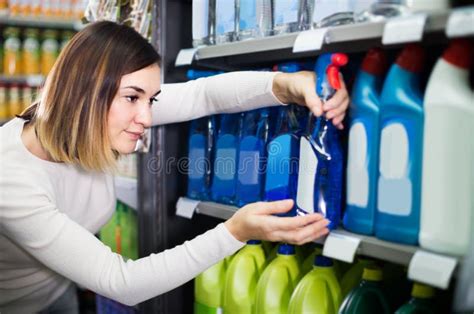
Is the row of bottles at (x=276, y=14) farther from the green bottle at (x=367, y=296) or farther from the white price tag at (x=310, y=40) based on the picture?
the green bottle at (x=367, y=296)

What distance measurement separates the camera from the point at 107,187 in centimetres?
171

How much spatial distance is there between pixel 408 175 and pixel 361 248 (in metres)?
0.22

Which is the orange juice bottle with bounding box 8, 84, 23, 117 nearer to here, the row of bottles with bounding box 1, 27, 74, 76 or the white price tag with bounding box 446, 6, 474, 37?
the row of bottles with bounding box 1, 27, 74, 76

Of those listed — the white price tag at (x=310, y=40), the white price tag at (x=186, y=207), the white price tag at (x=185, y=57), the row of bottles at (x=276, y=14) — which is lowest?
the white price tag at (x=186, y=207)

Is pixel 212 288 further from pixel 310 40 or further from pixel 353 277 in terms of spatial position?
pixel 310 40

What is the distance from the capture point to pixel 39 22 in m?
3.87

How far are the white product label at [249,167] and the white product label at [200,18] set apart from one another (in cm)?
45

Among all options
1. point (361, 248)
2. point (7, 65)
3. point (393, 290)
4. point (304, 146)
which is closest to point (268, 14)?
point (304, 146)

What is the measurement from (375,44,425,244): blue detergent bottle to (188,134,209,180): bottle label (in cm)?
76

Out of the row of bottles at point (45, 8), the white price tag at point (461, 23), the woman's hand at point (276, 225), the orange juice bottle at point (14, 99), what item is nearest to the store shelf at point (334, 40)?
the white price tag at point (461, 23)

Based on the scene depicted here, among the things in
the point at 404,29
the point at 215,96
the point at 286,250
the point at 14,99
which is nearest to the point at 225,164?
the point at 215,96

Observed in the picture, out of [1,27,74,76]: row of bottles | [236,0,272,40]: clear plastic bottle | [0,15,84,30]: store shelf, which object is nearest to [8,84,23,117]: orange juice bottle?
[1,27,74,76]: row of bottles

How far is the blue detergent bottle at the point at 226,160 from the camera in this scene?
1667 mm

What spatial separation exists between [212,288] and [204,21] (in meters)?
0.92
